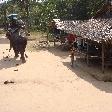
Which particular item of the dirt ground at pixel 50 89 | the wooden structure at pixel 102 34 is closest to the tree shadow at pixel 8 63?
the dirt ground at pixel 50 89

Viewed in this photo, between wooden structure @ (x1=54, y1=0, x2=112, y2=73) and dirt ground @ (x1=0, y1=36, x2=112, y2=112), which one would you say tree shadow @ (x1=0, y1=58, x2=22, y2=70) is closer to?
dirt ground @ (x1=0, y1=36, x2=112, y2=112)

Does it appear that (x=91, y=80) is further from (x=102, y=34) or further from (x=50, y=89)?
(x=50, y=89)

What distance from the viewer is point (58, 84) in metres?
15.1

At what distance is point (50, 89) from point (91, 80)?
101 inches

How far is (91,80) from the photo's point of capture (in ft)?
52.3

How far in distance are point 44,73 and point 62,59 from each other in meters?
4.76

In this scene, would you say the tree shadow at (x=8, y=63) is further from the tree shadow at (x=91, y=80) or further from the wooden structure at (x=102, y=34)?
the wooden structure at (x=102, y=34)

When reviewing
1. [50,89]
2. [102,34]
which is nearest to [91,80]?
[102,34]

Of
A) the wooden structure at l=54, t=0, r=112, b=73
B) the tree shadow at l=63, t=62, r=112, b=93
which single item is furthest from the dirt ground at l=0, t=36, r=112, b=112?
the wooden structure at l=54, t=0, r=112, b=73

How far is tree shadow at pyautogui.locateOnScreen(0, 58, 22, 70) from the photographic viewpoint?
19.5 metres

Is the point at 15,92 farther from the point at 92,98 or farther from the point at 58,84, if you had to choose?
the point at 92,98

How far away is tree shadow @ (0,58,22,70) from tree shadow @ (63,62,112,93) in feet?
9.78

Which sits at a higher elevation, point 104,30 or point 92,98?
point 104,30

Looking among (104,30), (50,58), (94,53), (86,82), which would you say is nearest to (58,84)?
(86,82)
